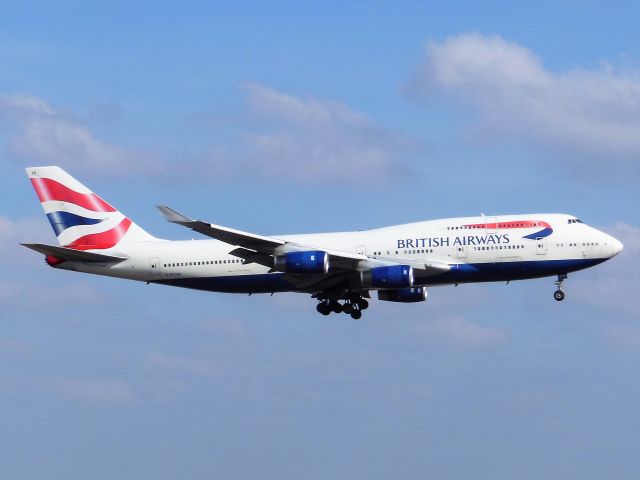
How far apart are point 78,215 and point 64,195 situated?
1.87m

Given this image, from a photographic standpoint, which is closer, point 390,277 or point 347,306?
point 390,277

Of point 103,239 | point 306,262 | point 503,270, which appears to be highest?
point 103,239

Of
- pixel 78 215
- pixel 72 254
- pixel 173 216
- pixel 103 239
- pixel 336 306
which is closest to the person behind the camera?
pixel 173 216

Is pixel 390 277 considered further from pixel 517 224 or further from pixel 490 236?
pixel 517 224

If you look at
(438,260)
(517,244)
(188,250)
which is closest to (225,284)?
(188,250)

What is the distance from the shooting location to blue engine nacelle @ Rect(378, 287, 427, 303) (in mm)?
67875

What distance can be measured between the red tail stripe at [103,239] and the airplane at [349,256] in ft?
0.19

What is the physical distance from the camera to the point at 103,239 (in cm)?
6994

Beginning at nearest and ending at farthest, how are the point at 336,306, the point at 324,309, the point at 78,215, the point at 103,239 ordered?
the point at 336,306 → the point at 324,309 → the point at 103,239 → the point at 78,215

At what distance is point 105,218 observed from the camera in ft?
232

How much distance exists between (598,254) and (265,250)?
1717 cm

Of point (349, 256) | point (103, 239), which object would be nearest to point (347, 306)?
point (349, 256)

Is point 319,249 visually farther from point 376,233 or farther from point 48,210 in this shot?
point 48,210

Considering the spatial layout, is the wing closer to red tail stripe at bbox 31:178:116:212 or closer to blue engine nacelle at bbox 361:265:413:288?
blue engine nacelle at bbox 361:265:413:288
